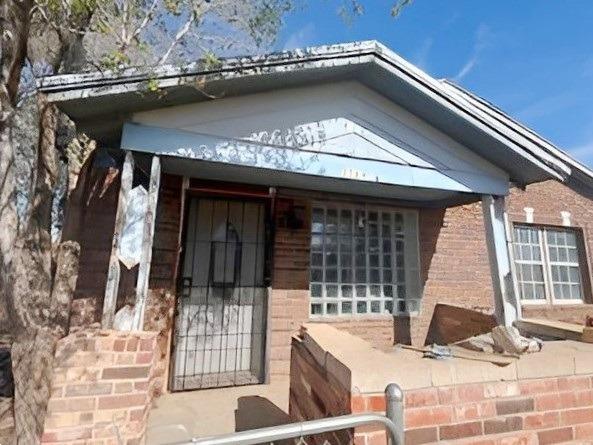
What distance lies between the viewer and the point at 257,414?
3992mm

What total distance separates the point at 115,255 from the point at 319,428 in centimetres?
275

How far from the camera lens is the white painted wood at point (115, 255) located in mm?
3135

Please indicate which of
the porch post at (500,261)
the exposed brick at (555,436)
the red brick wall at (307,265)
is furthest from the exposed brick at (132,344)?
the porch post at (500,261)

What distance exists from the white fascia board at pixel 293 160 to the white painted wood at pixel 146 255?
25 cm

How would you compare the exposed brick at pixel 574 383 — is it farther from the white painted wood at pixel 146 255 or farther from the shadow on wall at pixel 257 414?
the white painted wood at pixel 146 255

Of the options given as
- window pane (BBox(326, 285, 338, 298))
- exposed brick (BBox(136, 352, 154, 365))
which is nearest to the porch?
exposed brick (BBox(136, 352, 154, 365))

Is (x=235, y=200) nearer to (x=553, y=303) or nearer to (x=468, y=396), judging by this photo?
(x=468, y=396)

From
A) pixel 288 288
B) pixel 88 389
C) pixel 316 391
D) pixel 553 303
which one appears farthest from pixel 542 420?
pixel 553 303

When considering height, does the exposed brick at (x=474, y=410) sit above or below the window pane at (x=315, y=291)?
below

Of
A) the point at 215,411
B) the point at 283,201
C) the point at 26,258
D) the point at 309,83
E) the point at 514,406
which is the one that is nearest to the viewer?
the point at 514,406

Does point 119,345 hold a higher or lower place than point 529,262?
→ lower

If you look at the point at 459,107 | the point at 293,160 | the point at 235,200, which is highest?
the point at 459,107

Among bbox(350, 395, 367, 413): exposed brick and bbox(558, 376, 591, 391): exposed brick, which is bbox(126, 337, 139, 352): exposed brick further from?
bbox(558, 376, 591, 391): exposed brick

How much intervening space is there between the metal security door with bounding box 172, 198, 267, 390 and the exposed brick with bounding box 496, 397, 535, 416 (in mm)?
3682
